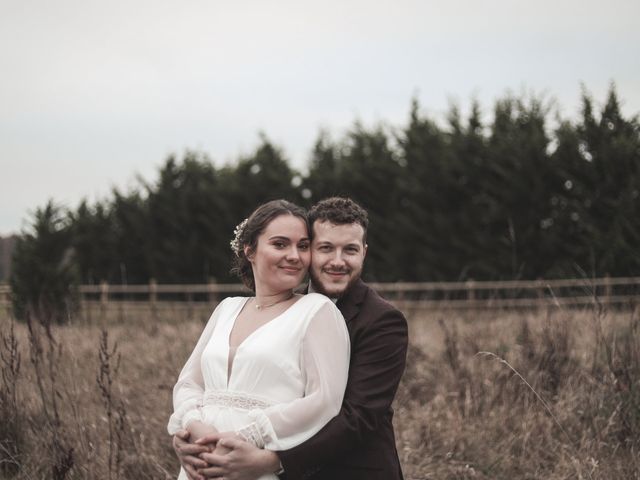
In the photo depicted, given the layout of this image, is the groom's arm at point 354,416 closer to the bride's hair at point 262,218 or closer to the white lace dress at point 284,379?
the white lace dress at point 284,379

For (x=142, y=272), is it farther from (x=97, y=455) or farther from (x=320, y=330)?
(x=320, y=330)

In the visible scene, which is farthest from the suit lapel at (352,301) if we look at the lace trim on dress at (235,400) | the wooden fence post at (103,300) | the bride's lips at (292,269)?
the wooden fence post at (103,300)

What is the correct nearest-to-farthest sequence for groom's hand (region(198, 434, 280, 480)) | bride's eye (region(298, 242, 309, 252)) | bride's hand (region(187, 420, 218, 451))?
groom's hand (region(198, 434, 280, 480)) → bride's hand (region(187, 420, 218, 451)) → bride's eye (region(298, 242, 309, 252))

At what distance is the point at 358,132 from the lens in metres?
19.0

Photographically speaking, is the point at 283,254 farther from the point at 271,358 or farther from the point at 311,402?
the point at 311,402

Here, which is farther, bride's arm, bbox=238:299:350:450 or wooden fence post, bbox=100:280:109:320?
wooden fence post, bbox=100:280:109:320

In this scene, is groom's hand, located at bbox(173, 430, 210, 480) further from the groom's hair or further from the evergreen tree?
the evergreen tree

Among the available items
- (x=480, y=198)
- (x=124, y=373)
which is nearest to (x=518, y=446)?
(x=124, y=373)

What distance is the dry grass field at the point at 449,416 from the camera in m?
3.82

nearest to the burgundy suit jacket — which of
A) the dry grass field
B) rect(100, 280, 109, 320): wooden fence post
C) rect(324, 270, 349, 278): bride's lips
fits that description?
rect(324, 270, 349, 278): bride's lips

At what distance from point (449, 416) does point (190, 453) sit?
2.78 meters

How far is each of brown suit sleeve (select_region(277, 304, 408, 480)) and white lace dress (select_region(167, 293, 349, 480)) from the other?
0.05 meters

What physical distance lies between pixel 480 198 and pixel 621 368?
11.4 meters

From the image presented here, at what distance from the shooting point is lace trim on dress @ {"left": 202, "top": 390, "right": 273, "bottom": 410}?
2.45 meters
